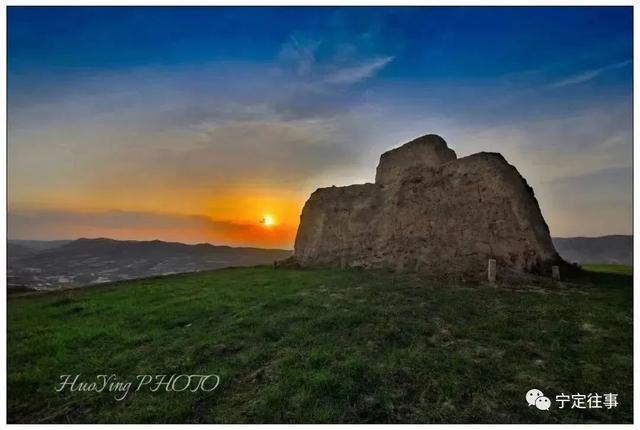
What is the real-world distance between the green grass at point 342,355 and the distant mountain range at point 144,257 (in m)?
31.3

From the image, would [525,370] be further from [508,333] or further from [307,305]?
[307,305]

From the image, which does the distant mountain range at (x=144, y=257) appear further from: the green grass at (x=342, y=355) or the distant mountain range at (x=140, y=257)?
the green grass at (x=342, y=355)

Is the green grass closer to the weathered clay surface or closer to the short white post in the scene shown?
the short white post

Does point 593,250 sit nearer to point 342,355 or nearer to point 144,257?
point 342,355

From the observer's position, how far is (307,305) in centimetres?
1333

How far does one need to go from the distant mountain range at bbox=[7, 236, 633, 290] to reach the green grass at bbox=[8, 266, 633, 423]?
103 ft

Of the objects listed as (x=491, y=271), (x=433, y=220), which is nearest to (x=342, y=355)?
(x=491, y=271)

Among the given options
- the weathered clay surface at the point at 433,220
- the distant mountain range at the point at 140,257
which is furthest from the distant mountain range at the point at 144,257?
the weathered clay surface at the point at 433,220

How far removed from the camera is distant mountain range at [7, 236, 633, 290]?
50.2 meters

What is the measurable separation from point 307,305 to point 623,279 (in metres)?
16.6

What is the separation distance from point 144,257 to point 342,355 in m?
92.0

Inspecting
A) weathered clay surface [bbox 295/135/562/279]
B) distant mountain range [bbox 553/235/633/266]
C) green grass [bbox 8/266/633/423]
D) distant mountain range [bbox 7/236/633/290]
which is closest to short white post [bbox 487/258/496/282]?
weathered clay surface [bbox 295/135/562/279]

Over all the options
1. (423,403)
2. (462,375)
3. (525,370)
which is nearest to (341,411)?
(423,403)

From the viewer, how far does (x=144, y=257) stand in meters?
87.9
